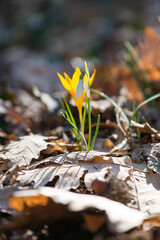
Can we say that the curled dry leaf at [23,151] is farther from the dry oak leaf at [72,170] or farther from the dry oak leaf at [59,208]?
the dry oak leaf at [59,208]

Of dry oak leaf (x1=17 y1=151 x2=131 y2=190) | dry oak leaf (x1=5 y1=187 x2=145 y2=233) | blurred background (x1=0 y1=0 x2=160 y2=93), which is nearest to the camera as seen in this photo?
dry oak leaf (x1=5 y1=187 x2=145 y2=233)

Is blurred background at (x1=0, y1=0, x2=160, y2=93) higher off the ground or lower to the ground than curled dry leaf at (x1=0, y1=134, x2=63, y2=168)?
higher

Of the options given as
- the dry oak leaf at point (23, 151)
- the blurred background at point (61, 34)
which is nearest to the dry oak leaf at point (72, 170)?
the dry oak leaf at point (23, 151)

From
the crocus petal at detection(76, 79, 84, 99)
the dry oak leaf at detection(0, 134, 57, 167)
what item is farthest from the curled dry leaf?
the crocus petal at detection(76, 79, 84, 99)

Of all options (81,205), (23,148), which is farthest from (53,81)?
(81,205)

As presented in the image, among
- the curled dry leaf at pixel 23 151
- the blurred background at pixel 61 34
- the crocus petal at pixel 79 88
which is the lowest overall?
the curled dry leaf at pixel 23 151

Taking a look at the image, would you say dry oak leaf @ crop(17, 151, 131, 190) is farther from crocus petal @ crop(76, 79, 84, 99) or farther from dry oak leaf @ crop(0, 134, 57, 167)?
crocus petal @ crop(76, 79, 84, 99)
